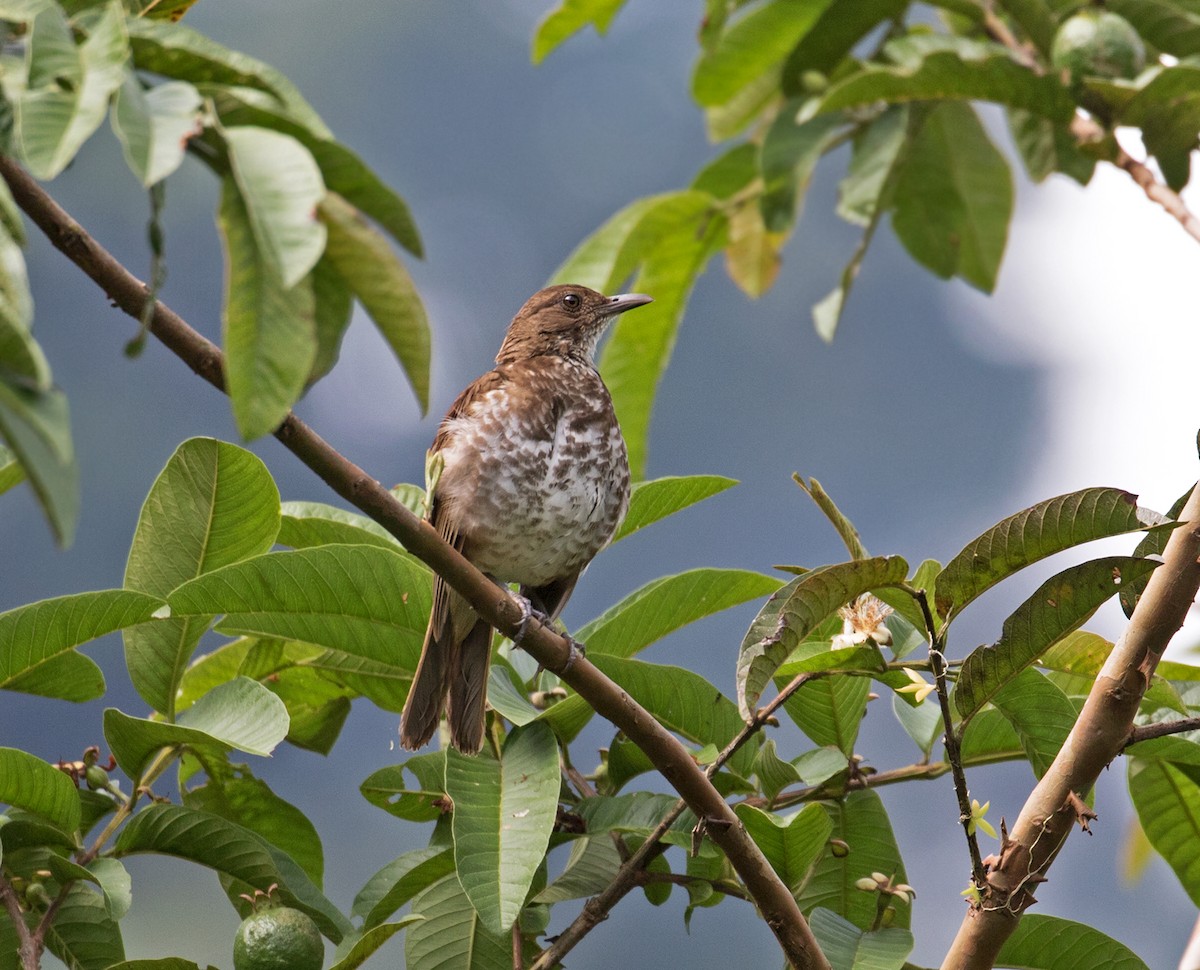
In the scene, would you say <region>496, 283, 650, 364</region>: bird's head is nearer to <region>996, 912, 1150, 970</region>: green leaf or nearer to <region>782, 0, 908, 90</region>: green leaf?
<region>782, 0, 908, 90</region>: green leaf

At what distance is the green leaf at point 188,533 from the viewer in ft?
7.12

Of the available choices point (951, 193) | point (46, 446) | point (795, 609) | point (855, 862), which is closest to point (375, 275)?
point (46, 446)

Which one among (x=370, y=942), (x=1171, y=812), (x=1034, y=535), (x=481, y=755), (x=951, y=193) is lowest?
(x=370, y=942)

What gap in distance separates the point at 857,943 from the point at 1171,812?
0.64 meters

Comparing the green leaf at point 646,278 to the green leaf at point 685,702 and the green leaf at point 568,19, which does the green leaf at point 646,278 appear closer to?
the green leaf at point 568,19

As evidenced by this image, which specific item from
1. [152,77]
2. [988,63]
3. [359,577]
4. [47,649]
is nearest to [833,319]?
[988,63]

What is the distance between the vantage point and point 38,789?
1.94 metres

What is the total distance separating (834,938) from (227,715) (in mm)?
928

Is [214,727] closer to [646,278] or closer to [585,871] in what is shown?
[585,871]

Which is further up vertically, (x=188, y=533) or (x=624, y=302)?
(x=624, y=302)

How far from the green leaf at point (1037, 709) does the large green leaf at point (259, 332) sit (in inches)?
47.1

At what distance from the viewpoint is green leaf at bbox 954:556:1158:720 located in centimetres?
173

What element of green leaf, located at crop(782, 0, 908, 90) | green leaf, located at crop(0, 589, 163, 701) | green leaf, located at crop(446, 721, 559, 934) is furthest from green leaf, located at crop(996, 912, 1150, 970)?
green leaf, located at crop(782, 0, 908, 90)

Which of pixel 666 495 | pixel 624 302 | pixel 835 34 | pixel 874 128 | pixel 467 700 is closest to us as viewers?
pixel 467 700
